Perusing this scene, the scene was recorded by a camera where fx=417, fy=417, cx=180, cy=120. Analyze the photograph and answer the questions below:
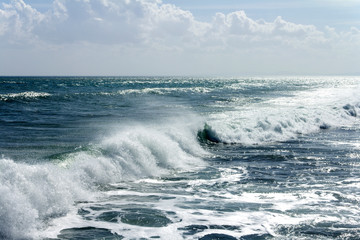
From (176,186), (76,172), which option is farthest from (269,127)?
(76,172)

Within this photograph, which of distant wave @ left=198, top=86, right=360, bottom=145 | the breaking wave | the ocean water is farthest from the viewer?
distant wave @ left=198, top=86, right=360, bottom=145

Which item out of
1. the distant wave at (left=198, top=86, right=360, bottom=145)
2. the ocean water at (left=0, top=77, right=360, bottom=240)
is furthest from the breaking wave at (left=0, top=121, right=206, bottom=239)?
the distant wave at (left=198, top=86, right=360, bottom=145)

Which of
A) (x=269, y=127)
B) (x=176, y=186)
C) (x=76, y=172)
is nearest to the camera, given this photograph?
(x=76, y=172)

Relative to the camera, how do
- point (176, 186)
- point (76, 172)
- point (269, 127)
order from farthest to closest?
point (269, 127), point (176, 186), point (76, 172)

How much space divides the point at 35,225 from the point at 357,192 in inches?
317

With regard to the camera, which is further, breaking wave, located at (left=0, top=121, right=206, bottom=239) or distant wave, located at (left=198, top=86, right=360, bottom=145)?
distant wave, located at (left=198, top=86, right=360, bottom=145)

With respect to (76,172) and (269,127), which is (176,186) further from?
(269,127)

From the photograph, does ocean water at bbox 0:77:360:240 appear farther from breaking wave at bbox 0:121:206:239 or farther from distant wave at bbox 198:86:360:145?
distant wave at bbox 198:86:360:145

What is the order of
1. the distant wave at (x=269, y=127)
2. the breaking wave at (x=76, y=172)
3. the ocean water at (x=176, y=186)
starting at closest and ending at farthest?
the breaking wave at (x=76, y=172), the ocean water at (x=176, y=186), the distant wave at (x=269, y=127)

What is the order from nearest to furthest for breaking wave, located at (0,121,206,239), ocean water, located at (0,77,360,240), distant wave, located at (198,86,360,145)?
1. breaking wave, located at (0,121,206,239)
2. ocean water, located at (0,77,360,240)
3. distant wave, located at (198,86,360,145)

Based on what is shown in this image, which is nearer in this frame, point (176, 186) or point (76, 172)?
point (76, 172)

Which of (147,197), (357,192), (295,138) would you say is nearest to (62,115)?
(295,138)

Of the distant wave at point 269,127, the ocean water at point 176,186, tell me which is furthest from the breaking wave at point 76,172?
the distant wave at point 269,127

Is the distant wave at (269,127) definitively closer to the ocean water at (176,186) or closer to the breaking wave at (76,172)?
the ocean water at (176,186)
